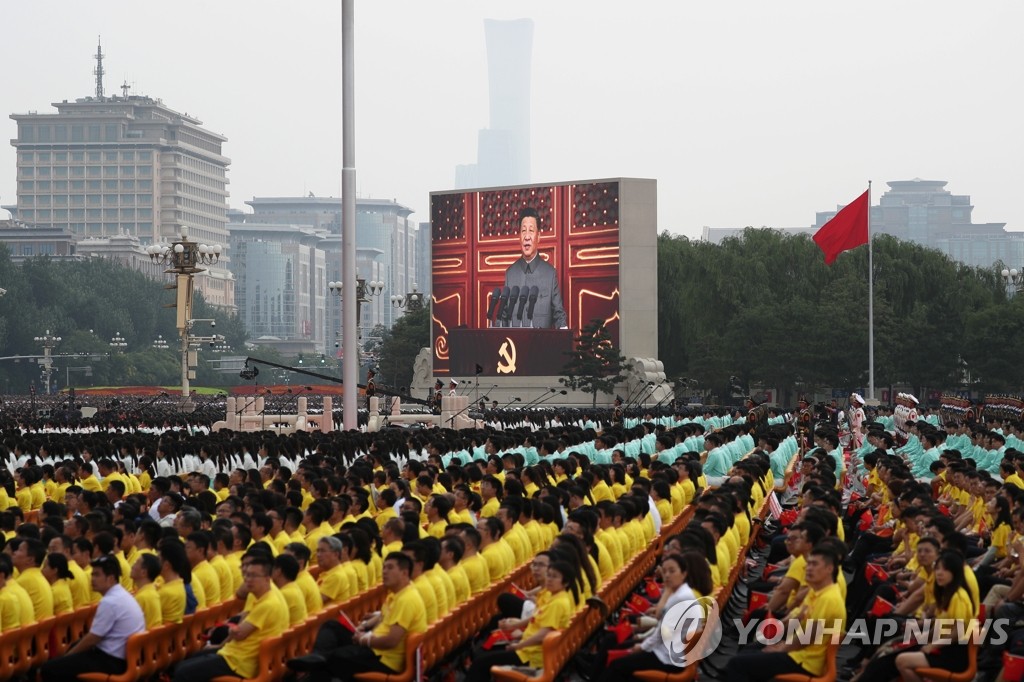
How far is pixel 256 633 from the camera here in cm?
1013

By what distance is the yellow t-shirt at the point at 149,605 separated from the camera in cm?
1063

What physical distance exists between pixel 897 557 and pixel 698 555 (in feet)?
11.6

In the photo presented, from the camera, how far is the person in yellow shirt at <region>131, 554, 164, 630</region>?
→ 10.6 m

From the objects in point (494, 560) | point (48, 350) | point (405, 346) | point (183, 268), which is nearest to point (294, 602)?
point (494, 560)

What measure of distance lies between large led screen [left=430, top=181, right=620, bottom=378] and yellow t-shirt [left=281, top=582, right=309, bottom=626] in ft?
166

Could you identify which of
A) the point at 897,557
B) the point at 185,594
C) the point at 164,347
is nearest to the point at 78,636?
the point at 185,594

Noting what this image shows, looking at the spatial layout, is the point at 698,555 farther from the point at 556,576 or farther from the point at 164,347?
the point at 164,347

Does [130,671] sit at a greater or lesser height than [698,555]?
lesser

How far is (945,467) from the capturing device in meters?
20.0

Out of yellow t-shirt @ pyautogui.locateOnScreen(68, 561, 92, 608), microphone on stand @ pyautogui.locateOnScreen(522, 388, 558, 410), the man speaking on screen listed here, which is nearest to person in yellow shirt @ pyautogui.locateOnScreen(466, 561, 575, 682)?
yellow t-shirt @ pyautogui.locateOnScreen(68, 561, 92, 608)

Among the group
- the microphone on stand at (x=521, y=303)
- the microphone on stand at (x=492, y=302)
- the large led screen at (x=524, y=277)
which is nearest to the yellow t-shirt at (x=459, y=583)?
the large led screen at (x=524, y=277)

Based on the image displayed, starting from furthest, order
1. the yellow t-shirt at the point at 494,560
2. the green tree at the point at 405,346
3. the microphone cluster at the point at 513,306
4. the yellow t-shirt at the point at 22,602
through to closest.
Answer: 1. the green tree at the point at 405,346
2. the microphone cluster at the point at 513,306
3. the yellow t-shirt at the point at 494,560
4. the yellow t-shirt at the point at 22,602

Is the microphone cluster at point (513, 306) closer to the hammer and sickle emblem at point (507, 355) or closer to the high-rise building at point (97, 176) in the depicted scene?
the hammer and sickle emblem at point (507, 355)

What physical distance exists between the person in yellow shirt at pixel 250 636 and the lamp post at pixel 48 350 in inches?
3219
